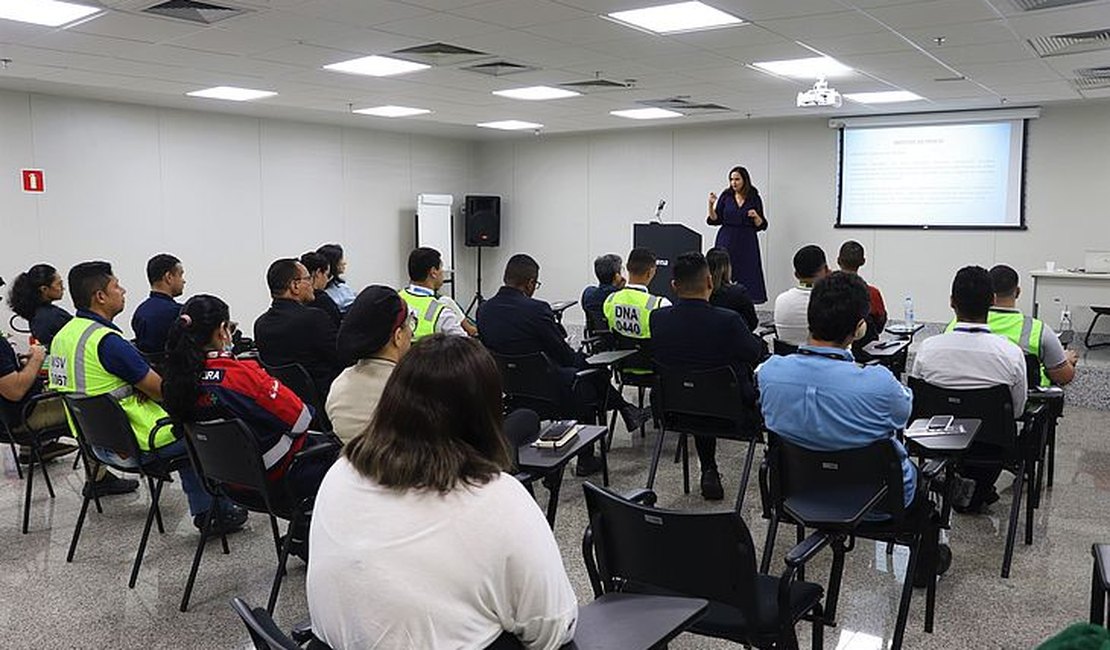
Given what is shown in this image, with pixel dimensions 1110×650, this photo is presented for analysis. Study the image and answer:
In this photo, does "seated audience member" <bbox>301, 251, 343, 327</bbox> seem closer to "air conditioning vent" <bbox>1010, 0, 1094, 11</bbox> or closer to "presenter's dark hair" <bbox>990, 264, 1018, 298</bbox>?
"presenter's dark hair" <bbox>990, 264, 1018, 298</bbox>

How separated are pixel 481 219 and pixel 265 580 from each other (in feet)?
29.0

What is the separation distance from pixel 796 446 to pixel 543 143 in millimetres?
9672

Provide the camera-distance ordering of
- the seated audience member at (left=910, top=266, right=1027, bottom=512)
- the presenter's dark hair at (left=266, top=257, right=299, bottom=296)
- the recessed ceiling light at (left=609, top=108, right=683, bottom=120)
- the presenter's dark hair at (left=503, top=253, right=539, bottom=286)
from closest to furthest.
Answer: the seated audience member at (left=910, top=266, right=1027, bottom=512) < the presenter's dark hair at (left=266, top=257, right=299, bottom=296) < the presenter's dark hair at (left=503, top=253, right=539, bottom=286) < the recessed ceiling light at (left=609, top=108, right=683, bottom=120)

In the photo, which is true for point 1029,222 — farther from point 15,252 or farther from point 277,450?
point 15,252

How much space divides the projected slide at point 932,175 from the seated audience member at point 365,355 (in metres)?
7.72

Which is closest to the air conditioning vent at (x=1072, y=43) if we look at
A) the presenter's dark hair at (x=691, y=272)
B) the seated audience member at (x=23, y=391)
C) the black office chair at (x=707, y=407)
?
the presenter's dark hair at (x=691, y=272)

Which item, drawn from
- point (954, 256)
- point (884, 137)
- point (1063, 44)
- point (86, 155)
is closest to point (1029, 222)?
point (954, 256)

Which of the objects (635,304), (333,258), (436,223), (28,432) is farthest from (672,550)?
(436,223)

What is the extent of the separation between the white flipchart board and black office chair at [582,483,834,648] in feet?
31.3

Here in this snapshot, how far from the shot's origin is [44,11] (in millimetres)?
4496

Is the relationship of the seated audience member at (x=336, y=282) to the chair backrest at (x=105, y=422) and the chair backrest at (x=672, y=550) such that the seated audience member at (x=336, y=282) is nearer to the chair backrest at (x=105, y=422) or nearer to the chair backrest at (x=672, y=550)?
the chair backrest at (x=105, y=422)

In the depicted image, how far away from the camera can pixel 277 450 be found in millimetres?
3107

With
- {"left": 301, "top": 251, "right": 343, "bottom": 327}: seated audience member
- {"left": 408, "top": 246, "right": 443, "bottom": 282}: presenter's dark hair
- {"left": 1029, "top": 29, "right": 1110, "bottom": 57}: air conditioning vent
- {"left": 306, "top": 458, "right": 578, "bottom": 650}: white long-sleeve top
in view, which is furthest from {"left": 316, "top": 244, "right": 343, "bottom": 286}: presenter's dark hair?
{"left": 306, "top": 458, "right": 578, "bottom": 650}: white long-sleeve top

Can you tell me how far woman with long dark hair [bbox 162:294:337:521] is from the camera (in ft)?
10.2
